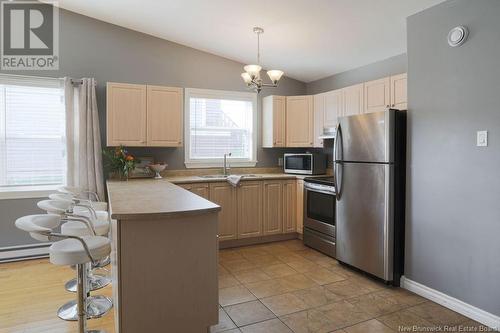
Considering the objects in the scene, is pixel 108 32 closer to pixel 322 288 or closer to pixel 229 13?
pixel 229 13

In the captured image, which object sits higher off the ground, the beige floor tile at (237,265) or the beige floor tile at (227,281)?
the beige floor tile at (237,265)

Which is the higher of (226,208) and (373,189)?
(373,189)

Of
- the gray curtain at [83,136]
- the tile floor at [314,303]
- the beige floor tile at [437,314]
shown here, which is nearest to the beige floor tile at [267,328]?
the tile floor at [314,303]

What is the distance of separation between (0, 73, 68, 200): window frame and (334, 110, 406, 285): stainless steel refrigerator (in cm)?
353

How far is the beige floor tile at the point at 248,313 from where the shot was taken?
98.7 inches

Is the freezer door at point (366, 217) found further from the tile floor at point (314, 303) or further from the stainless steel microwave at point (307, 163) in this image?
the stainless steel microwave at point (307, 163)

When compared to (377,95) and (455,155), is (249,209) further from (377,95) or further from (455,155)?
(455,155)

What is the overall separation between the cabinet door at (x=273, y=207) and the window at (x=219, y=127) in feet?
2.40

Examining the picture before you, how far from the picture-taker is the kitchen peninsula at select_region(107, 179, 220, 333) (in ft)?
6.07

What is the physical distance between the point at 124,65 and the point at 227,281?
10.1 feet

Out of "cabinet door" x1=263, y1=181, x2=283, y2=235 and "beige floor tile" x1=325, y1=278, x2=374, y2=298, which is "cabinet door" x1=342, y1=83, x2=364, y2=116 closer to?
"cabinet door" x1=263, y1=181, x2=283, y2=235

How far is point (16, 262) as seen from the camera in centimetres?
380

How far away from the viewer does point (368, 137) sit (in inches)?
127

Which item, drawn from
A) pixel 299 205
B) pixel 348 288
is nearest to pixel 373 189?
pixel 348 288
